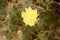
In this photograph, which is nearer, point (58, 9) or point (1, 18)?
point (58, 9)

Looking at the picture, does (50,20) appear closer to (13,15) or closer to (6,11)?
(13,15)

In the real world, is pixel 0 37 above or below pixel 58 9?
below

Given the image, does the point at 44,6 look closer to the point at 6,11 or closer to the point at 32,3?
the point at 32,3

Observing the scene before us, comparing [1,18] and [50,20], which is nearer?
[50,20]

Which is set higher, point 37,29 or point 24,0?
point 24,0

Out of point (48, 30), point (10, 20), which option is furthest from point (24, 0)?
point (48, 30)

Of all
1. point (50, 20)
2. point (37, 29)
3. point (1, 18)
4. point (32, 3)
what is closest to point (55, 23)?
point (50, 20)

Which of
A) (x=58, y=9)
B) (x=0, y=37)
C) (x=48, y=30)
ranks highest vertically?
(x=58, y=9)

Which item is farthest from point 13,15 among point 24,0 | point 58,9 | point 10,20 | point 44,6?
point 58,9
